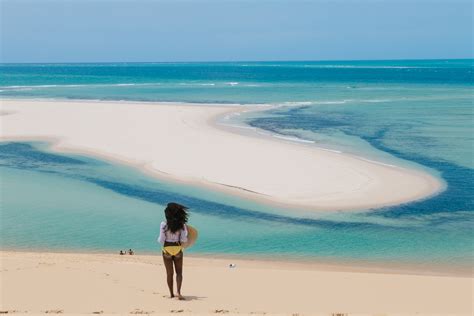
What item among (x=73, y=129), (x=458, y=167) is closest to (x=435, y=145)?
(x=458, y=167)

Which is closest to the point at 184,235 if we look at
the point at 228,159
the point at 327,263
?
the point at 327,263

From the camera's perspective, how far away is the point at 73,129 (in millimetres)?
34781

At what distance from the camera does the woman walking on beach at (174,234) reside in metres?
8.75

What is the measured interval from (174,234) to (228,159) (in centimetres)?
1581

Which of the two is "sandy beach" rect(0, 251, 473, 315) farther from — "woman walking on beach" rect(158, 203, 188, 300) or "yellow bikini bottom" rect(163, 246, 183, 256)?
"yellow bikini bottom" rect(163, 246, 183, 256)

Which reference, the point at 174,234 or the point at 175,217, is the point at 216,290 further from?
the point at 175,217

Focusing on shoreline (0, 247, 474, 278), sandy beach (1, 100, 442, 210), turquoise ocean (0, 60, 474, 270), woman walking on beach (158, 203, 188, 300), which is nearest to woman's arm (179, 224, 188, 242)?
woman walking on beach (158, 203, 188, 300)

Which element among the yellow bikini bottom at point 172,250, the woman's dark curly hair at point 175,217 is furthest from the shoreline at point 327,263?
the woman's dark curly hair at point 175,217

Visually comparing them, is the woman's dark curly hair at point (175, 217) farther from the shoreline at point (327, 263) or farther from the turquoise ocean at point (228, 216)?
the turquoise ocean at point (228, 216)

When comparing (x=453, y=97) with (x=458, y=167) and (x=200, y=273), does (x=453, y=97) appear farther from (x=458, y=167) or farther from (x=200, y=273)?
(x=200, y=273)

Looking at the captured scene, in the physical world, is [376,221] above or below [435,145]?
below

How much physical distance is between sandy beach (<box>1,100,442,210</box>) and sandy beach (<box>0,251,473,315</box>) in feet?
23.0

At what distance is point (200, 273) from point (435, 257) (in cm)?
569

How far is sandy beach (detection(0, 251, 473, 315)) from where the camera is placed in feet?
29.1
